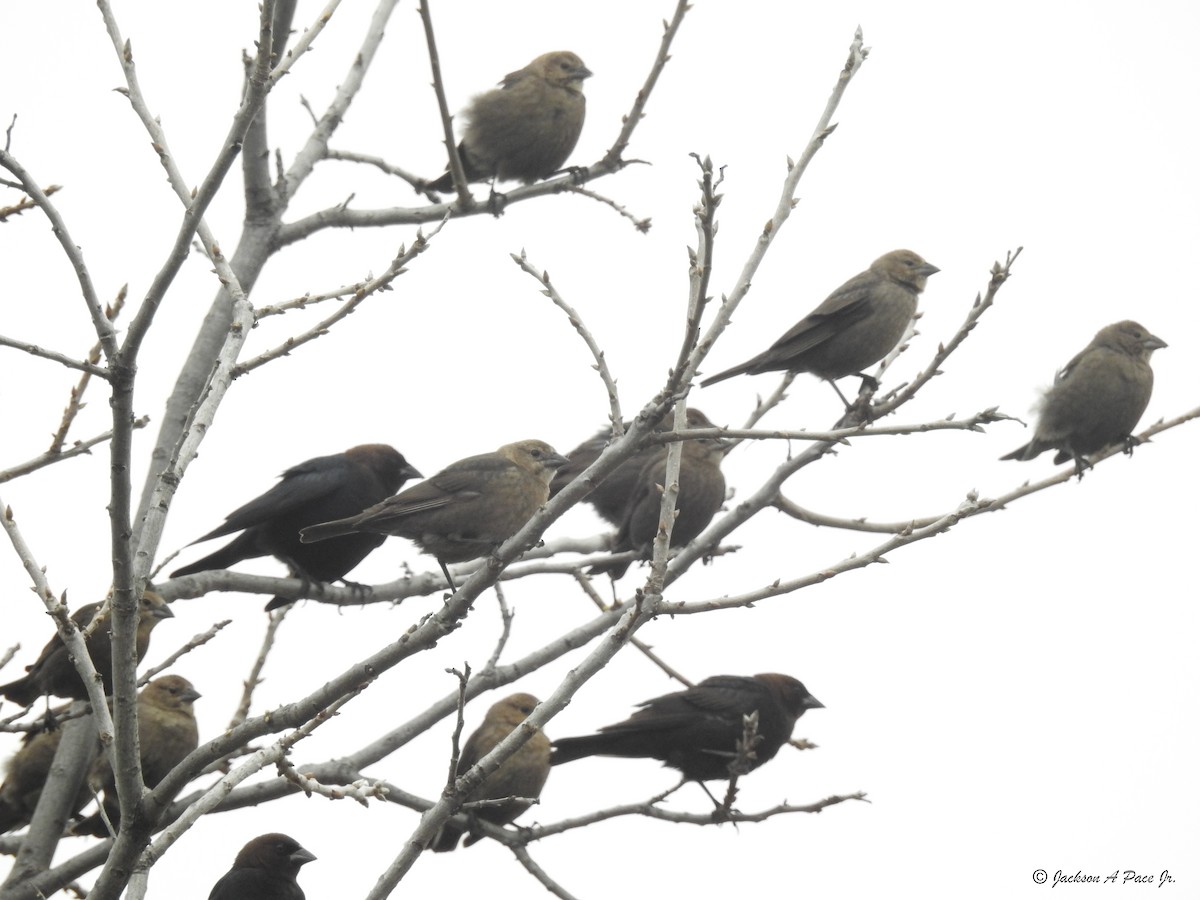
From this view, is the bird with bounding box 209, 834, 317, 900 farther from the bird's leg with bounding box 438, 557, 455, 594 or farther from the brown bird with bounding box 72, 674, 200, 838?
the bird's leg with bounding box 438, 557, 455, 594

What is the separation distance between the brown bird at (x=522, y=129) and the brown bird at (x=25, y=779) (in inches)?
157

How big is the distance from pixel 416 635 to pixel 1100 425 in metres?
6.29

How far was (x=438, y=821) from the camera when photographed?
12.4 ft

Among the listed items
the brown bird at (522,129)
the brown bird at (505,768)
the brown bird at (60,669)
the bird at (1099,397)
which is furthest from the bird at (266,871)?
the bird at (1099,397)

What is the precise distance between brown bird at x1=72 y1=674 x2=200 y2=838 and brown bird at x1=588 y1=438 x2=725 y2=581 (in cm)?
270

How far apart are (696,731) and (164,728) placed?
2.93 metres

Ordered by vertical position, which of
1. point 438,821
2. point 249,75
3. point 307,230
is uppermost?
point 307,230

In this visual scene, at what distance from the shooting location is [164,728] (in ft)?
24.8

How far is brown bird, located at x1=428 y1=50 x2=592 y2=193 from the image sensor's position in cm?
899

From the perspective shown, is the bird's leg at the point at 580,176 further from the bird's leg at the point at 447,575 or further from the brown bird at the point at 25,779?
the brown bird at the point at 25,779

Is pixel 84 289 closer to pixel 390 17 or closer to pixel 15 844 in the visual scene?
pixel 15 844

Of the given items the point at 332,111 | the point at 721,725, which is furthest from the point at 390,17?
the point at 721,725

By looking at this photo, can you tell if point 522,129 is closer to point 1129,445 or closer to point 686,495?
point 686,495

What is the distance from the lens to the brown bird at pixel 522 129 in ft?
29.5
